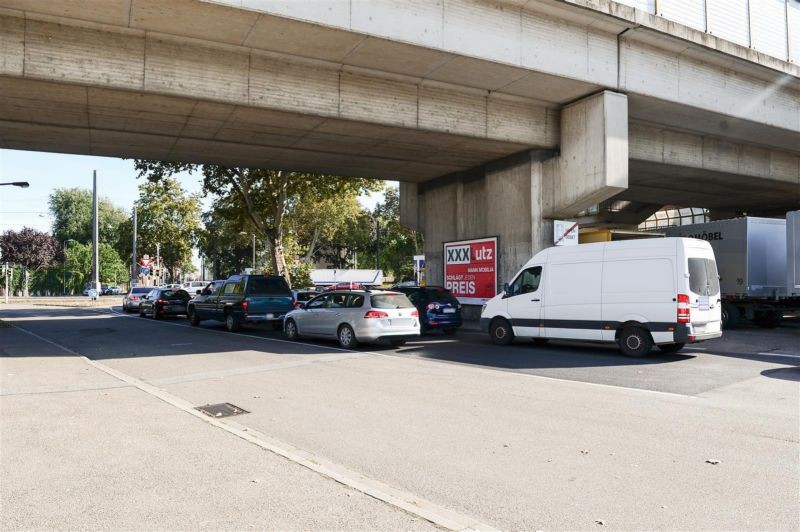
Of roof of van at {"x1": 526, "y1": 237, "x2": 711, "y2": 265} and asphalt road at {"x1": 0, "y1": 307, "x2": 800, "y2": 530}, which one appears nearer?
asphalt road at {"x1": 0, "y1": 307, "x2": 800, "y2": 530}

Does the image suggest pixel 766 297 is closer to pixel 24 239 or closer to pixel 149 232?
pixel 149 232

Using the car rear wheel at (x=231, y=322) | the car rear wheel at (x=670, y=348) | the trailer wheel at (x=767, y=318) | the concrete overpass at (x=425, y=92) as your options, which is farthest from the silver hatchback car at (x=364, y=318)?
the trailer wheel at (x=767, y=318)

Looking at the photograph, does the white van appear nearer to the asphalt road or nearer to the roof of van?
the roof of van

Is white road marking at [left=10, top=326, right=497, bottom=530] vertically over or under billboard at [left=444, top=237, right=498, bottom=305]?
under

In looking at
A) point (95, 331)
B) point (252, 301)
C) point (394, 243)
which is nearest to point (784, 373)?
point (252, 301)

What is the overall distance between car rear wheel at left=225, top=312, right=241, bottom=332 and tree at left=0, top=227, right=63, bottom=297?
225 feet

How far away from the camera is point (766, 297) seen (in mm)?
18641

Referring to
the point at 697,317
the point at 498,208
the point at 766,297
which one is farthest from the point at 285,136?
the point at 766,297

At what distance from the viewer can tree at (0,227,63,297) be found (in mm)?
75312

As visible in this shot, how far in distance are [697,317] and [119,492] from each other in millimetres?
10834

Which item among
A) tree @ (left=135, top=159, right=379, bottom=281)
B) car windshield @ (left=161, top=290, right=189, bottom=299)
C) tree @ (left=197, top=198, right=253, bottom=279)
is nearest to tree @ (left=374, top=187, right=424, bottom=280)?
tree @ (left=197, top=198, right=253, bottom=279)

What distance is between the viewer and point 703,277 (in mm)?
12086

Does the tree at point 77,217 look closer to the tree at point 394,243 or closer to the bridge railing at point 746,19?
the tree at point 394,243

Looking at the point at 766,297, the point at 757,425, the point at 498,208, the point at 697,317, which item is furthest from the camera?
the point at 498,208
